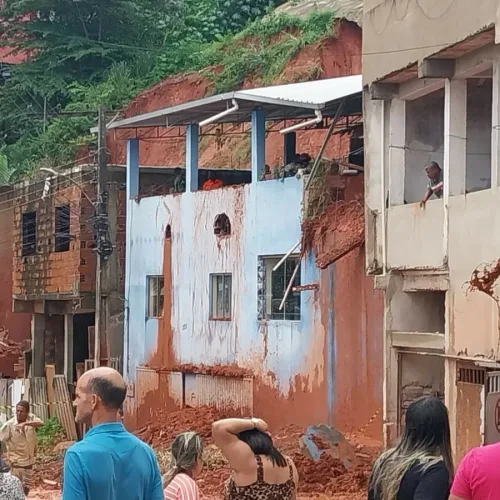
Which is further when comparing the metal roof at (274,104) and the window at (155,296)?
the window at (155,296)

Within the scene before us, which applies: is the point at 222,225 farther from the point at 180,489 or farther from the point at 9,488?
the point at 180,489

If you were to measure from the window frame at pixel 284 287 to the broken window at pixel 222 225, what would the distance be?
1.29 metres

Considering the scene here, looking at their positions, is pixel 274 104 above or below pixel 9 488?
above

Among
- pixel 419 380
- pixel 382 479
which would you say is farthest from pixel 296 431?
pixel 382 479

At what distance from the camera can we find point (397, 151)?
14.4m

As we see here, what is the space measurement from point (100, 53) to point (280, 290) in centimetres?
1929

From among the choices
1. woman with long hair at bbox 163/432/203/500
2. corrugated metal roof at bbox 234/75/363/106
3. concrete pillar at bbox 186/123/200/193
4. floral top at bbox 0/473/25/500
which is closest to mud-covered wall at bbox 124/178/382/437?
concrete pillar at bbox 186/123/200/193

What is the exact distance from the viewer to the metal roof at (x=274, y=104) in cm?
1828

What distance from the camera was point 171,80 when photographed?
35969mm

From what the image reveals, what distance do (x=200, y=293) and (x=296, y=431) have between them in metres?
4.28

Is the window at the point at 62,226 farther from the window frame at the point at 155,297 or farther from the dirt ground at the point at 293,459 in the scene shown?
the dirt ground at the point at 293,459

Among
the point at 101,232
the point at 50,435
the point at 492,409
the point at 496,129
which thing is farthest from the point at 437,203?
the point at 50,435

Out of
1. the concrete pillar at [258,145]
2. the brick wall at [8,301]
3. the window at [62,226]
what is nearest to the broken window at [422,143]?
the concrete pillar at [258,145]

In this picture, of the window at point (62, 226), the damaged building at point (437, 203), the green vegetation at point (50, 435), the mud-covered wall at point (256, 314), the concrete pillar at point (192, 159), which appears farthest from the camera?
the window at point (62, 226)
